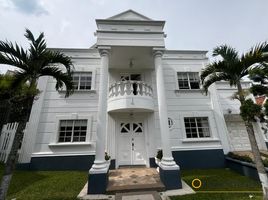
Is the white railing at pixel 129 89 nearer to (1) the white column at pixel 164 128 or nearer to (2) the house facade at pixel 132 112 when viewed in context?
(2) the house facade at pixel 132 112

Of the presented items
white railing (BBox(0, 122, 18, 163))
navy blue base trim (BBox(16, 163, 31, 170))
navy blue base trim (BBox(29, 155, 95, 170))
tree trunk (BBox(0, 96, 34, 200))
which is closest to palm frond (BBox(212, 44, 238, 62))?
tree trunk (BBox(0, 96, 34, 200))

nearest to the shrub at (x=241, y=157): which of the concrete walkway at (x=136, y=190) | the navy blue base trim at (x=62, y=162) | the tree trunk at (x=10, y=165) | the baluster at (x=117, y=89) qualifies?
the concrete walkway at (x=136, y=190)

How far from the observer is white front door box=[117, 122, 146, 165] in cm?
790

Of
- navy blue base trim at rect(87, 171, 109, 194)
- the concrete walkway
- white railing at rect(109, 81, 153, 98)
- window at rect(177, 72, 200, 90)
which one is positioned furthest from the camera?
window at rect(177, 72, 200, 90)

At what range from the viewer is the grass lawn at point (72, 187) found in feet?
14.4

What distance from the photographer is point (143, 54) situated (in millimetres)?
7438

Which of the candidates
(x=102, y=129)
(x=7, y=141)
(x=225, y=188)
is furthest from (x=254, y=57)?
(x=7, y=141)

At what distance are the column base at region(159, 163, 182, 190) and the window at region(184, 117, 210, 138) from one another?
146 inches

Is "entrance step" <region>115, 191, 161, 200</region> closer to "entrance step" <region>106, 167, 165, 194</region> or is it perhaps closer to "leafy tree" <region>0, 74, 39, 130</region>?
"entrance step" <region>106, 167, 165, 194</region>

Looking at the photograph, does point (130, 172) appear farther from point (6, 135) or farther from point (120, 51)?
point (6, 135)

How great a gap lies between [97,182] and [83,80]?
6187 millimetres

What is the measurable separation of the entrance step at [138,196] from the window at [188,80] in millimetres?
6691

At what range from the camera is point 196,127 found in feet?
28.2

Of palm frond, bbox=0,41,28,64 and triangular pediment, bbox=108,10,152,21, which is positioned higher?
triangular pediment, bbox=108,10,152,21
